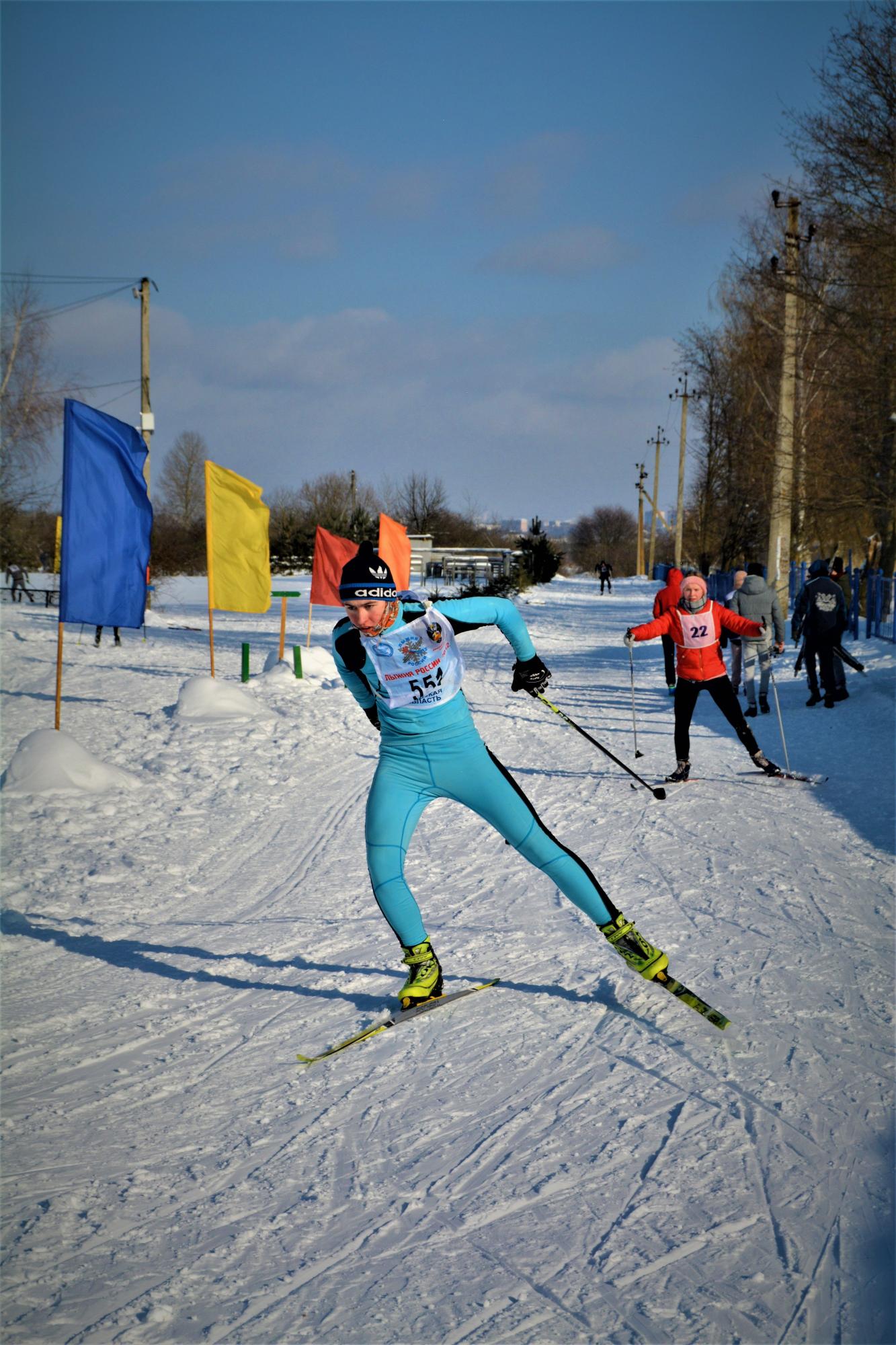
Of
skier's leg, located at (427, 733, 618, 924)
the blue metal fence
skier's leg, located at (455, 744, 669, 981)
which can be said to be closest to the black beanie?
skier's leg, located at (427, 733, 618, 924)

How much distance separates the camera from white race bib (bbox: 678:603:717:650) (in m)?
9.22

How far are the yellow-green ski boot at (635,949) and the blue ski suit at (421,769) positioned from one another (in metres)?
0.05

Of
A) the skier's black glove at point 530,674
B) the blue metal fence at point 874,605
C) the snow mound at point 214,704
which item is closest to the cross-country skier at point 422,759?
the skier's black glove at point 530,674

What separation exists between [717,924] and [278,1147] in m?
2.92

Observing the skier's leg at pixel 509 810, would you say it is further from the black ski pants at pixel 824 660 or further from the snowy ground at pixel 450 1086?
the black ski pants at pixel 824 660

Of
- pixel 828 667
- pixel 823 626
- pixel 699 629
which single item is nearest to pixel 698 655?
pixel 699 629

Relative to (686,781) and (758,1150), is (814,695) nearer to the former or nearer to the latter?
(686,781)

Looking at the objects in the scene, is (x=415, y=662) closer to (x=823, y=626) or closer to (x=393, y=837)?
(x=393, y=837)

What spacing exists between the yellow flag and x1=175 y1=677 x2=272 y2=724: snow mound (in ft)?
6.52

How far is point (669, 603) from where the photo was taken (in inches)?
558

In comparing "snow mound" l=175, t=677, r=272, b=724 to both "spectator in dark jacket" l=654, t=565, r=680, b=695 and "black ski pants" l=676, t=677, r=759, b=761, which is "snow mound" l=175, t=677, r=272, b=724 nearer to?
"spectator in dark jacket" l=654, t=565, r=680, b=695

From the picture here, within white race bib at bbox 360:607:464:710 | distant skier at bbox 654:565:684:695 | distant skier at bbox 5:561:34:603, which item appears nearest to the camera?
white race bib at bbox 360:607:464:710

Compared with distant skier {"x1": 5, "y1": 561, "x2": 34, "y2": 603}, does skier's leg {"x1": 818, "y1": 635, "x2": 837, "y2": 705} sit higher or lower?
lower

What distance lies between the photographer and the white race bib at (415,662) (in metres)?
4.22
